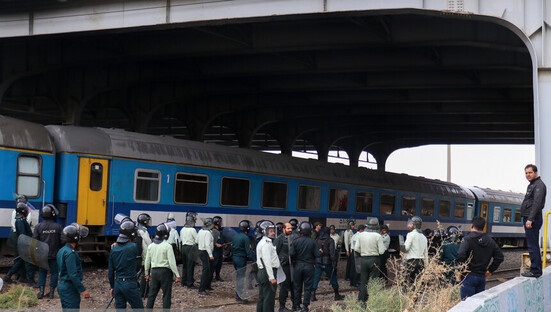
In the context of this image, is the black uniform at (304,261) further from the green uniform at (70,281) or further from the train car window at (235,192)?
the train car window at (235,192)

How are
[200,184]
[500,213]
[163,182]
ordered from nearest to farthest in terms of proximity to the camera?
[163,182], [200,184], [500,213]

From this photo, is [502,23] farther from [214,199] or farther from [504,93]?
[504,93]

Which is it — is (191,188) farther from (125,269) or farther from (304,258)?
(125,269)

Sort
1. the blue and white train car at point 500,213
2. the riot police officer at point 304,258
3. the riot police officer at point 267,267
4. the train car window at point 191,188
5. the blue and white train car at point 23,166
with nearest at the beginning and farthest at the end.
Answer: the riot police officer at point 267,267 → the riot police officer at point 304,258 → the blue and white train car at point 23,166 → the train car window at point 191,188 → the blue and white train car at point 500,213

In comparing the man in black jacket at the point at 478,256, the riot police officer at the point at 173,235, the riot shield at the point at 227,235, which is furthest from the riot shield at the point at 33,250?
the man in black jacket at the point at 478,256

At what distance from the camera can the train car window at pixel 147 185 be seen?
59.7 ft

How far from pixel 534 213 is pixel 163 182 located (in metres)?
10.7

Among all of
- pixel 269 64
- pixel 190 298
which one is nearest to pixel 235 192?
pixel 190 298

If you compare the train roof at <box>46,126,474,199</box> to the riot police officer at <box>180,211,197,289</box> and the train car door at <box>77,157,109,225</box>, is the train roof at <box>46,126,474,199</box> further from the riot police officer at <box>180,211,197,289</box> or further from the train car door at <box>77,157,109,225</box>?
the riot police officer at <box>180,211,197,289</box>

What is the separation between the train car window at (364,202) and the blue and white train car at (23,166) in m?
13.9

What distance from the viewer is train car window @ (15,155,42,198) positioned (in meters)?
15.9

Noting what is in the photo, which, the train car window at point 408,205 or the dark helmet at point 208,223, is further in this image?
the train car window at point 408,205

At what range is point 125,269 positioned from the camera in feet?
33.2

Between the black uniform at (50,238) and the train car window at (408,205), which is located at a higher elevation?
the train car window at (408,205)
